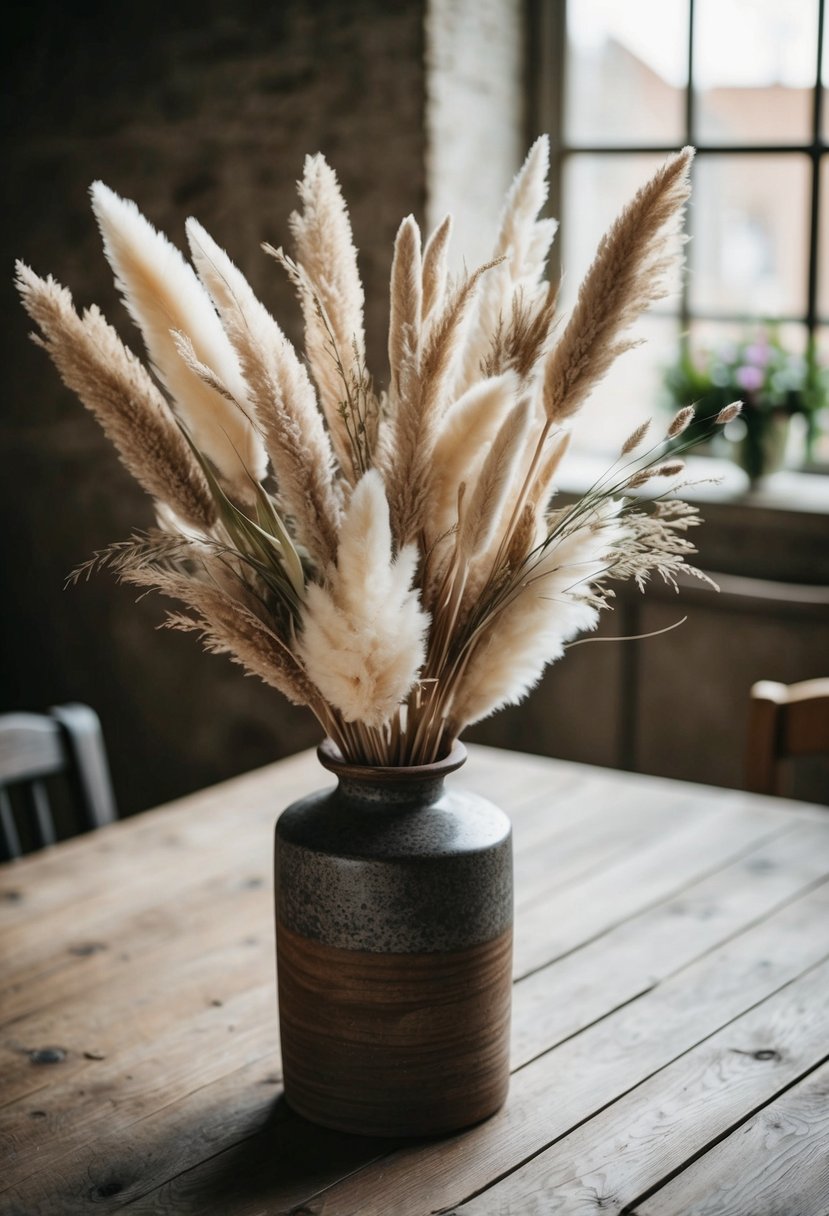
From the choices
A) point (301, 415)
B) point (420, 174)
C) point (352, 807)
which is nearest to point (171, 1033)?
point (352, 807)

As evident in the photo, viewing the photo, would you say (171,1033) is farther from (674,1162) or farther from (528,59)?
(528,59)

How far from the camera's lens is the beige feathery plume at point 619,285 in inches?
36.7

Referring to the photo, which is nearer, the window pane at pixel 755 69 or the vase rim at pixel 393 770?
the vase rim at pixel 393 770

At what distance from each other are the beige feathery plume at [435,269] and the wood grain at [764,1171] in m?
0.67

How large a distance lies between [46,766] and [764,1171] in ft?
3.40

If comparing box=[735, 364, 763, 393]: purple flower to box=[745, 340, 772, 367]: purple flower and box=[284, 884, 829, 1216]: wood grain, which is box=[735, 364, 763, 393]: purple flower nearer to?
box=[745, 340, 772, 367]: purple flower

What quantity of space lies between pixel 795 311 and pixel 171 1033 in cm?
227

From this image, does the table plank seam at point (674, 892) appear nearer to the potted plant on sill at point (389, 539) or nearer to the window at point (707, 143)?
the potted plant on sill at point (389, 539)

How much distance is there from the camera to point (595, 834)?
174cm

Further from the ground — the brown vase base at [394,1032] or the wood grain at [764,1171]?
the brown vase base at [394,1032]

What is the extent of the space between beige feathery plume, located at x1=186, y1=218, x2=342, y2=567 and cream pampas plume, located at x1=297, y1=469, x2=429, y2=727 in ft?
0.18

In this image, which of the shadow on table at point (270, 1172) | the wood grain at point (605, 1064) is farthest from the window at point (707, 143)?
the shadow on table at point (270, 1172)

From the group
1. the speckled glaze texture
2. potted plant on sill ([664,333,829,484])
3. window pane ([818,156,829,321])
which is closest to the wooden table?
the speckled glaze texture

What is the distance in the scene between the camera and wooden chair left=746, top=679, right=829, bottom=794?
1826 mm
